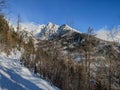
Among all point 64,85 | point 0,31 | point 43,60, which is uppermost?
point 0,31

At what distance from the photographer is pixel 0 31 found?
52.1 meters

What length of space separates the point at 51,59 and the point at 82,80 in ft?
30.5

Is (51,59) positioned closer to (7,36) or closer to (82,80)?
(82,80)

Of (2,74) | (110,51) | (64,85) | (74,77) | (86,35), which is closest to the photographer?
(2,74)

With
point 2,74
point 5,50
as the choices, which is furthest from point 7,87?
point 5,50

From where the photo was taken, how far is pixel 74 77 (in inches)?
2943

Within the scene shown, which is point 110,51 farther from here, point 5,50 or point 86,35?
point 5,50

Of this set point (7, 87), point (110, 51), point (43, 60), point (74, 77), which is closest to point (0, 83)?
point (7, 87)

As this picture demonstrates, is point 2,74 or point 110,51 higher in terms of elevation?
point 110,51

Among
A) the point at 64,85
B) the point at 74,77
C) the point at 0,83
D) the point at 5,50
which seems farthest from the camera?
the point at 74,77

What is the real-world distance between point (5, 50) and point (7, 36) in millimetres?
9405

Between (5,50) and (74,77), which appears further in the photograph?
(74,77)

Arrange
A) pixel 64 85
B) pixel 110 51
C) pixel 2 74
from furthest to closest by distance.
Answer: pixel 64 85 < pixel 110 51 < pixel 2 74

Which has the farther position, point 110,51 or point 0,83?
point 110,51
